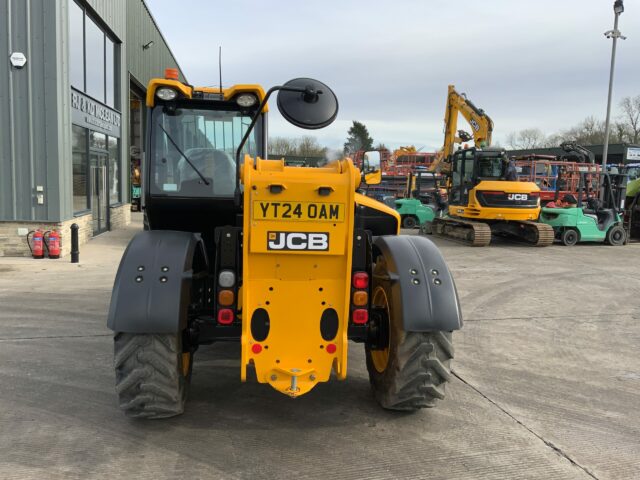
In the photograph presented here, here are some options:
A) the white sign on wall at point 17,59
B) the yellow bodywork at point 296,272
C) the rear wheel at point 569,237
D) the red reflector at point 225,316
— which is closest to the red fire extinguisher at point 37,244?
the white sign on wall at point 17,59

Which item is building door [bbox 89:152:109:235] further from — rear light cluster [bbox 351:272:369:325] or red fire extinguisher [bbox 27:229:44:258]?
rear light cluster [bbox 351:272:369:325]

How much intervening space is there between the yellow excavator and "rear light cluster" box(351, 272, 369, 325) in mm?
11560

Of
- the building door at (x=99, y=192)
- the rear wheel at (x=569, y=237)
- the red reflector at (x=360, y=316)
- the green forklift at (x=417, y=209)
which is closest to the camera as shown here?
the red reflector at (x=360, y=316)

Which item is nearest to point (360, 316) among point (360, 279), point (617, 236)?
point (360, 279)

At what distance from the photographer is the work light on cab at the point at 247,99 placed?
4.61 metres

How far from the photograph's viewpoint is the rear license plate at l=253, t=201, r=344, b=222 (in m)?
3.32

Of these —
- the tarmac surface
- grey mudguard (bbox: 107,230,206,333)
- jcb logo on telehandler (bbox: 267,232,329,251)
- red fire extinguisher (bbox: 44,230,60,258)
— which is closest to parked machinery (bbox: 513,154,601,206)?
the tarmac surface

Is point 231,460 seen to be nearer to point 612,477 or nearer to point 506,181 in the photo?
point 612,477

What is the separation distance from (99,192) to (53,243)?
13.0ft

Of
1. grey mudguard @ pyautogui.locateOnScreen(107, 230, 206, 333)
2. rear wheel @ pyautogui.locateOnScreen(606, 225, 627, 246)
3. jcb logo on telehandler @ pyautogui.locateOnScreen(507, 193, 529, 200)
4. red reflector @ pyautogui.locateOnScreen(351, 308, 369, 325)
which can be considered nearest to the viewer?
grey mudguard @ pyautogui.locateOnScreen(107, 230, 206, 333)

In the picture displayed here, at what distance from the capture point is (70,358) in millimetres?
5090

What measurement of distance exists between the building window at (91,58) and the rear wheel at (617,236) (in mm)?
14657

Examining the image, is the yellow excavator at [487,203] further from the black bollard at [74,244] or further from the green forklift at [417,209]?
the black bollard at [74,244]

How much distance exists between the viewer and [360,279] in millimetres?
3621
